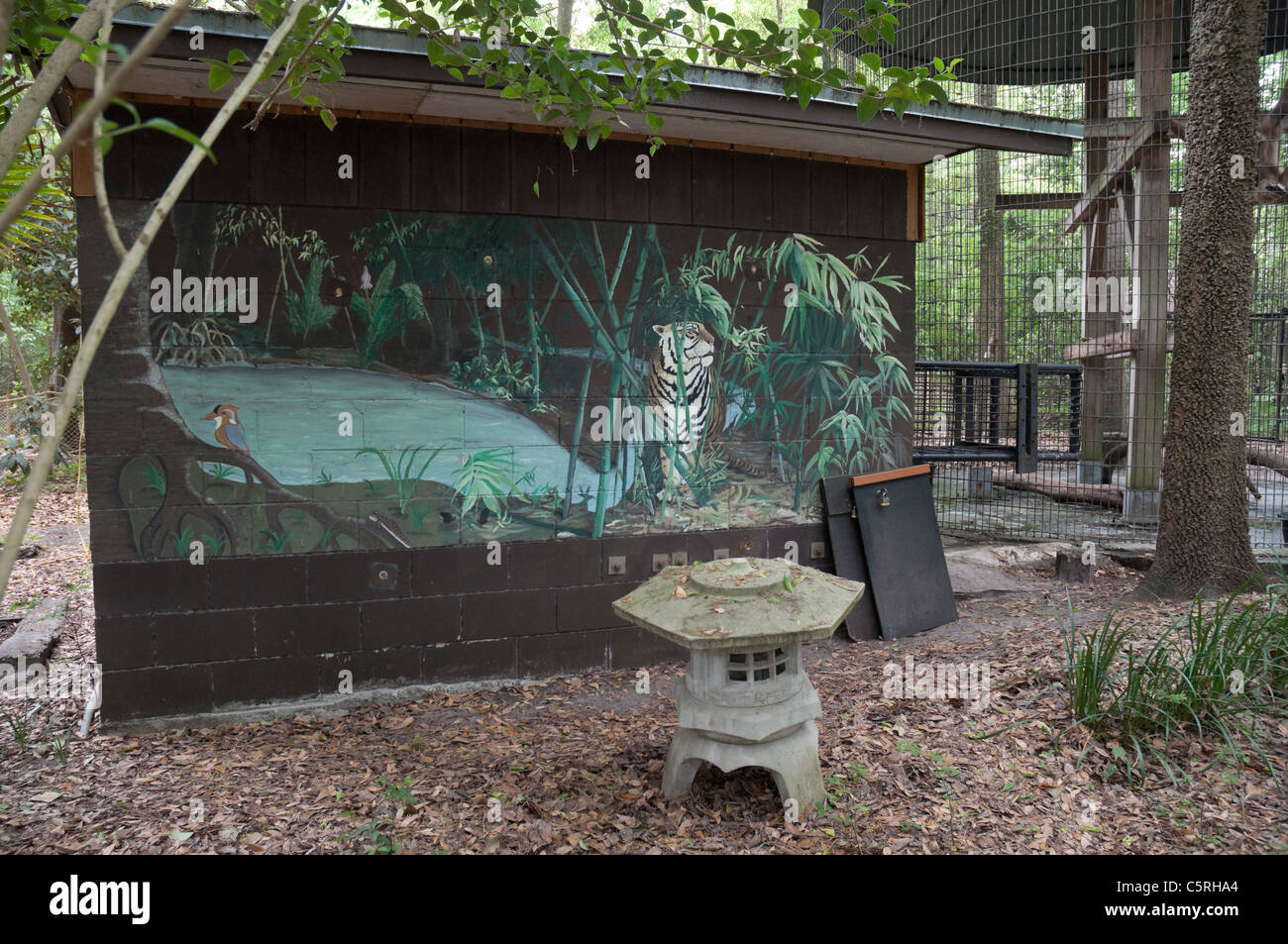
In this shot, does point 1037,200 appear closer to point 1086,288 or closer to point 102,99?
point 1086,288

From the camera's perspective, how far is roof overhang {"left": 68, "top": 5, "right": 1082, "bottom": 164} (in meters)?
4.25

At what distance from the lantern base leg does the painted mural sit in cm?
217

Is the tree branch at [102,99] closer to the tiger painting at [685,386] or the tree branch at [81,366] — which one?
the tree branch at [81,366]

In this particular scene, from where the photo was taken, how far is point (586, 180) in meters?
5.68

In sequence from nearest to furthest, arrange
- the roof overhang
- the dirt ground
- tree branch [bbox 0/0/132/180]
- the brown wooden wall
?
tree branch [bbox 0/0/132/180] < the dirt ground < the roof overhang < the brown wooden wall

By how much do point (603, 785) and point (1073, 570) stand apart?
4.95m

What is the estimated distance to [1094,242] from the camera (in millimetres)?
9562

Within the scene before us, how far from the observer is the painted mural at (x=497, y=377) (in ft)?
16.5

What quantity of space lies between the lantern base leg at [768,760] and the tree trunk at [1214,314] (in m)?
3.66

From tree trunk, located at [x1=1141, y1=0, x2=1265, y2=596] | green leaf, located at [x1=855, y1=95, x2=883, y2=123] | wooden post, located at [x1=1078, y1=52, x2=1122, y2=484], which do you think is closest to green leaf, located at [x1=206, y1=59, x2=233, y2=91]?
green leaf, located at [x1=855, y1=95, x2=883, y2=123]

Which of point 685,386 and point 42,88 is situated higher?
point 42,88

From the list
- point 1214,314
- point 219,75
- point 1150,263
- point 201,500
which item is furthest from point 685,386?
point 1150,263

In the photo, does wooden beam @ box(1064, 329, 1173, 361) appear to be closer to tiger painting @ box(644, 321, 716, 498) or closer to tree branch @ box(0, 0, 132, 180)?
tiger painting @ box(644, 321, 716, 498)

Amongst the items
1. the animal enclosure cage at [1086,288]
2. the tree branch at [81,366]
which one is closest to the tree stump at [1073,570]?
the animal enclosure cage at [1086,288]
